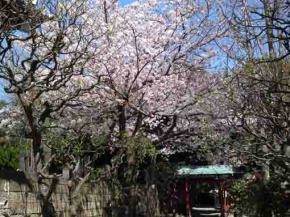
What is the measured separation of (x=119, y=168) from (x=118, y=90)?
2790mm

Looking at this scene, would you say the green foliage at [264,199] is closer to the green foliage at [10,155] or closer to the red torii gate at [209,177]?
the green foliage at [10,155]

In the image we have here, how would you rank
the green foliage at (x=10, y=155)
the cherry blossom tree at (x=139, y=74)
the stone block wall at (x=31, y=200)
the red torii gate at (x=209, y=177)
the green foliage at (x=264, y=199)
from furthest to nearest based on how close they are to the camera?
1. the red torii gate at (x=209, y=177)
2. the green foliage at (x=10, y=155)
3. the cherry blossom tree at (x=139, y=74)
4. the green foliage at (x=264, y=199)
5. the stone block wall at (x=31, y=200)

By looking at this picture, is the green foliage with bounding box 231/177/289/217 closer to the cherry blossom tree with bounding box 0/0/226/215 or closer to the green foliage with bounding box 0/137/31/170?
the cherry blossom tree with bounding box 0/0/226/215

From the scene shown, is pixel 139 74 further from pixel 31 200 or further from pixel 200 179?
pixel 200 179

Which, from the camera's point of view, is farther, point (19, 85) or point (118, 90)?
point (118, 90)

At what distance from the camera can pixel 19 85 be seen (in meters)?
7.52

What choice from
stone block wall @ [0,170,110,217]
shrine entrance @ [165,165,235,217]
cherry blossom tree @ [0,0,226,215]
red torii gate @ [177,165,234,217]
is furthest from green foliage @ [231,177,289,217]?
red torii gate @ [177,165,234,217]

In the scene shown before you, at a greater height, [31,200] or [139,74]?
[139,74]

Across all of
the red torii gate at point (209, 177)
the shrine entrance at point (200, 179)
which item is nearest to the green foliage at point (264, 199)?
the shrine entrance at point (200, 179)

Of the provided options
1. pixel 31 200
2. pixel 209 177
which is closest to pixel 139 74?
pixel 31 200

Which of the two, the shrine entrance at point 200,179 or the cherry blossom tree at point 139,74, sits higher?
the cherry blossom tree at point 139,74

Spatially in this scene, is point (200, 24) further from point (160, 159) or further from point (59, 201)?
point (160, 159)

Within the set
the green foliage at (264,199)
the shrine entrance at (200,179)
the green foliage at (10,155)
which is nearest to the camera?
the green foliage at (264,199)

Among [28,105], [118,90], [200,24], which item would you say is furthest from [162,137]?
[28,105]
